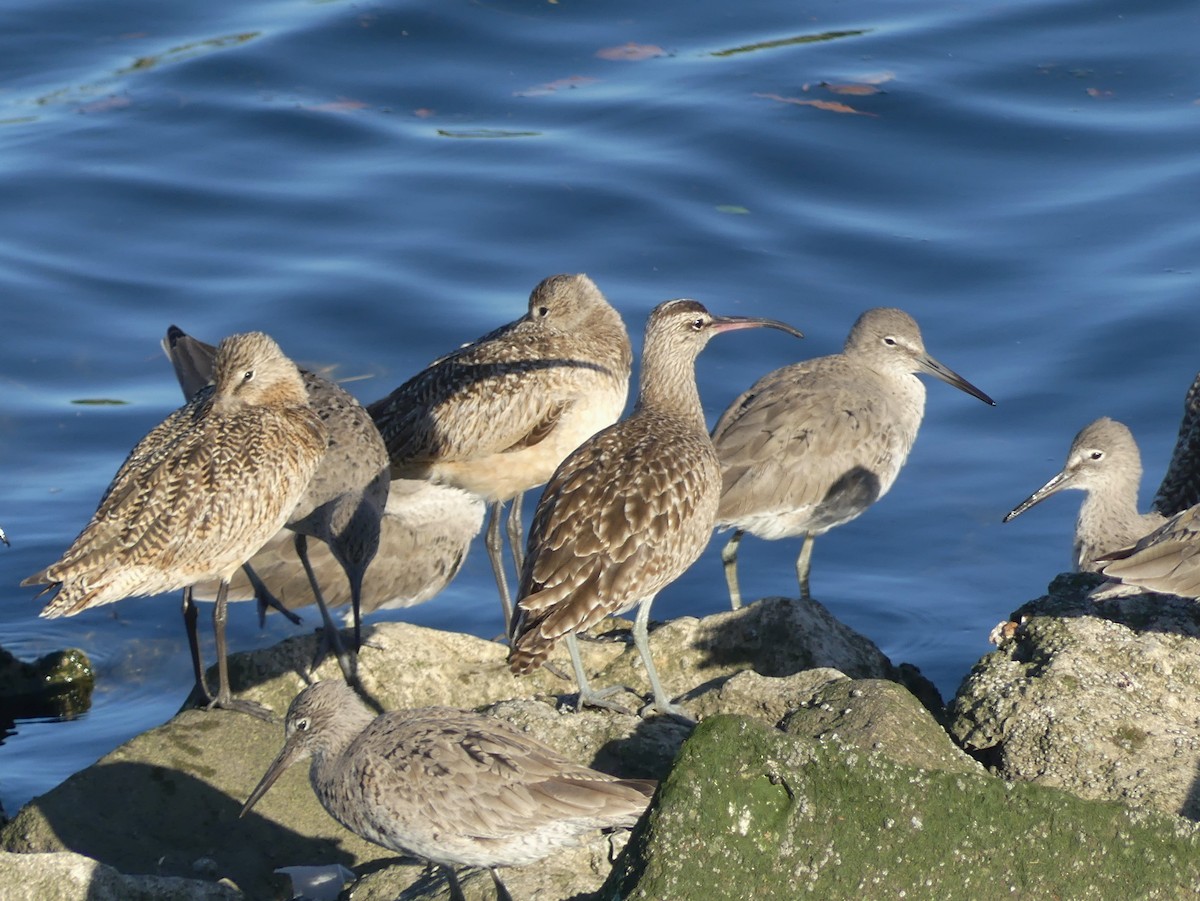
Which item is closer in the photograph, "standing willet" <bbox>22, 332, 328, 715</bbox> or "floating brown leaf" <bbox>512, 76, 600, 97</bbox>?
"standing willet" <bbox>22, 332, 328, 715</bbox>

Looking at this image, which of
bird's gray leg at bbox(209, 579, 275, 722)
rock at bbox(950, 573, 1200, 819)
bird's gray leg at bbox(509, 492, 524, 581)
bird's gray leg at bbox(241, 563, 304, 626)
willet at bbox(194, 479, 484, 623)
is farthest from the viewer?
bird's gray leg at bbox(509, 492, 524, 581)

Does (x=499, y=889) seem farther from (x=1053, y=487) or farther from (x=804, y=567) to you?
(x=804, y=567)

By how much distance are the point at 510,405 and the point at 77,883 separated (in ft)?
13.0

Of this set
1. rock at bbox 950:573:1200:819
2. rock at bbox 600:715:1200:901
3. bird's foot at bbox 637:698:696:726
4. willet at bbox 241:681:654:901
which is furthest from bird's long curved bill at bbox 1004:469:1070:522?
rock at bbox 600:715:1200:901

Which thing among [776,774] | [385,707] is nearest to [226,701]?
[385,707]

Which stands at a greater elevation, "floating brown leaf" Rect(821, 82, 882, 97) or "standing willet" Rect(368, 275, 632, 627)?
"floating brown leaf" Rect(821, 82, 882, 97)

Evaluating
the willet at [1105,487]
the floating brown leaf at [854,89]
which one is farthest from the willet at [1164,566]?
the floating brown leaf at [854,89]

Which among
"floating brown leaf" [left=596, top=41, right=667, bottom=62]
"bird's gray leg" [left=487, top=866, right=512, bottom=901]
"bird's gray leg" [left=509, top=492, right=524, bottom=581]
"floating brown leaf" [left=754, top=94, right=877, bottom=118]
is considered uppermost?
"floating brown leaf" [left=596, top=41, right=667, bottom=62]

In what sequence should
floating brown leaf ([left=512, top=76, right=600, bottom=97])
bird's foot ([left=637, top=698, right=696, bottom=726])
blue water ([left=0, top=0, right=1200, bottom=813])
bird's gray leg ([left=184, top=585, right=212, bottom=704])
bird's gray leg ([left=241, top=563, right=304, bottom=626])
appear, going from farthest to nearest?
floating brown leaf ([left=512, top=76, right=600, bottom=97]) → blue water ([left=0, top=0, right=1200, bottom=813]) → bird's gray leg ([left=241, top=563, right=304, bottom=626]) → bird's gray leg ([left=184, top=585, right=212, bottom=704]) → bird's foot ([left=637, top=698, right=696, bottom=726])

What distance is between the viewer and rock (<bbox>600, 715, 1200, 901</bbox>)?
190 inches

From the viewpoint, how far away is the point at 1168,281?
1320 centimetres

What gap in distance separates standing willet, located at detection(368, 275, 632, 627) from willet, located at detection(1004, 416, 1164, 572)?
2158 mm

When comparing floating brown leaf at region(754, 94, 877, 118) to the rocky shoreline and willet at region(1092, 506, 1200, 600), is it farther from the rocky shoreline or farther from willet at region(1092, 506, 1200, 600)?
willet at region(1092, 506, 1200, 600)

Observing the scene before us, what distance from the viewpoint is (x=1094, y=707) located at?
5.94 metres
